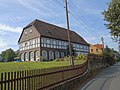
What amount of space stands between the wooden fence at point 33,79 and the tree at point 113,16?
889 cm

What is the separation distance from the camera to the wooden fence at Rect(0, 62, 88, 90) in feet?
23.1

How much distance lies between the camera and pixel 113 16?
2111cm

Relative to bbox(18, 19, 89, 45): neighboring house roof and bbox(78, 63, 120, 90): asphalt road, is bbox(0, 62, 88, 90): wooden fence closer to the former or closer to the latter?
bbox(78, 63, 120, 90): asphalt road

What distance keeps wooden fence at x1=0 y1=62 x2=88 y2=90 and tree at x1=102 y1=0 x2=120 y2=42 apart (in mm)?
8891

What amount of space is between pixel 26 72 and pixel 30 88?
2.37ft

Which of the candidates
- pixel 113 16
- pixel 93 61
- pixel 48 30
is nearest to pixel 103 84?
pixel 113 16

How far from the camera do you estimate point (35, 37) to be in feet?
199

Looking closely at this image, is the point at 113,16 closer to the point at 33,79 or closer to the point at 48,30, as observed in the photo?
the point at 33,79

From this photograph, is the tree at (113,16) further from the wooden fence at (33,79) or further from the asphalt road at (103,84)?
the wooden fence at (33,79)

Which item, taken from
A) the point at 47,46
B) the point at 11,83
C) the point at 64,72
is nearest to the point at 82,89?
the point at 64,72

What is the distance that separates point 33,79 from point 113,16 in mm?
14038

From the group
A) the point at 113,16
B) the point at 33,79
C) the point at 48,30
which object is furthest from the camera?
the point at 48,30

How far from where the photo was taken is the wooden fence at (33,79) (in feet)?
23.1

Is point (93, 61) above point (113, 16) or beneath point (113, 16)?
beneath
